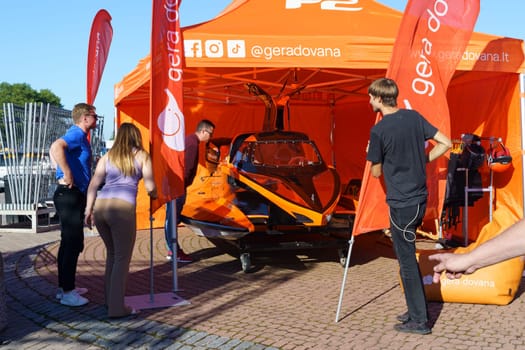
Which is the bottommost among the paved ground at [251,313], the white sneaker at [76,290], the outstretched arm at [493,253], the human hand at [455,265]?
the paved ground at [251,313]

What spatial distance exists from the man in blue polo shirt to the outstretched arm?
4225 mm

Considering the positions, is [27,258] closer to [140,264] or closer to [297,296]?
[140,264]

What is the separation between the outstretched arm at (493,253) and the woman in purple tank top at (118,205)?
11.6 feet

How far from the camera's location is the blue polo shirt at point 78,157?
534 centimetres

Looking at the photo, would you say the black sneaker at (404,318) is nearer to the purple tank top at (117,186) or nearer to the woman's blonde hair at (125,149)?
the purple tank top at (117,186)

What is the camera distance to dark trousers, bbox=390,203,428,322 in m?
4.40

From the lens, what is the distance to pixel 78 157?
17.8 feet

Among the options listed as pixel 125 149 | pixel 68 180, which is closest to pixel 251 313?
pixel 125 149

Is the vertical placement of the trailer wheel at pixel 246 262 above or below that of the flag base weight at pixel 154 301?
above

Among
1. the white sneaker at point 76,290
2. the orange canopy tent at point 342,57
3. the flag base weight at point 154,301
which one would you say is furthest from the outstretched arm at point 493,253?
the white sneaker at point 76,290

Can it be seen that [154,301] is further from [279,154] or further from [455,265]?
[455,265]

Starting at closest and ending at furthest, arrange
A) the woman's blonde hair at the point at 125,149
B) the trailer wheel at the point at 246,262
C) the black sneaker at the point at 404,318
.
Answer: the black sneaker at the point at 404,318 → the woman's blonde hair at the point at 125,149 → the trailer wheel at the point at 246,262

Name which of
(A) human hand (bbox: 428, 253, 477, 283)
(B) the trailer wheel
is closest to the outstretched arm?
(A) human hand (bbox: 428, 253, 477, 283)

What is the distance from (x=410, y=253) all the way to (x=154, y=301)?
9.12 ft
